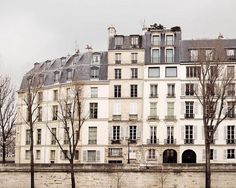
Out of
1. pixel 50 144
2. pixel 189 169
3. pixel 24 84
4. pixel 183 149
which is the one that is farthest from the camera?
pixel 24 84

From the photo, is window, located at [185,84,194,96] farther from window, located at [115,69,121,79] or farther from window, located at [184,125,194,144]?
window, located at [115,69,121,79]

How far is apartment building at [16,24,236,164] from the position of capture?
2235 inches

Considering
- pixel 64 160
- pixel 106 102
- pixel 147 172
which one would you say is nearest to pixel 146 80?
pixel 106 102

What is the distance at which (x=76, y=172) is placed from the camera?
44.5 m

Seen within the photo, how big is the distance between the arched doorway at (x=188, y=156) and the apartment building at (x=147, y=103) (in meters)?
0.11

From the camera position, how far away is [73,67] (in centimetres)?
6200

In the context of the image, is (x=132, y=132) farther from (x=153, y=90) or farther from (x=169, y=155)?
(x=153, y=90)

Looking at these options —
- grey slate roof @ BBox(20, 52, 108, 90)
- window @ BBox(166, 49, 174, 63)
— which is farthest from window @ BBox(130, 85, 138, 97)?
window @ BBox(166, 49, 174, 63)

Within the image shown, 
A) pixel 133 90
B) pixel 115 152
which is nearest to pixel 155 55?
pixel 133 90

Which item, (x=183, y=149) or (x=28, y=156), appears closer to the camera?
(x=183, y=149)

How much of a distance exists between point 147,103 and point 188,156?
7.44 meters

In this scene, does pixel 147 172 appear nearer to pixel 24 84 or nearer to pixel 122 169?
pixel 122 169

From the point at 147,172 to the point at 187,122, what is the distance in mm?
14768

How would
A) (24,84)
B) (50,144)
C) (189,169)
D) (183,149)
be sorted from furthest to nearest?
(24,84)
(50,144)
(183,149)
(189,169)
